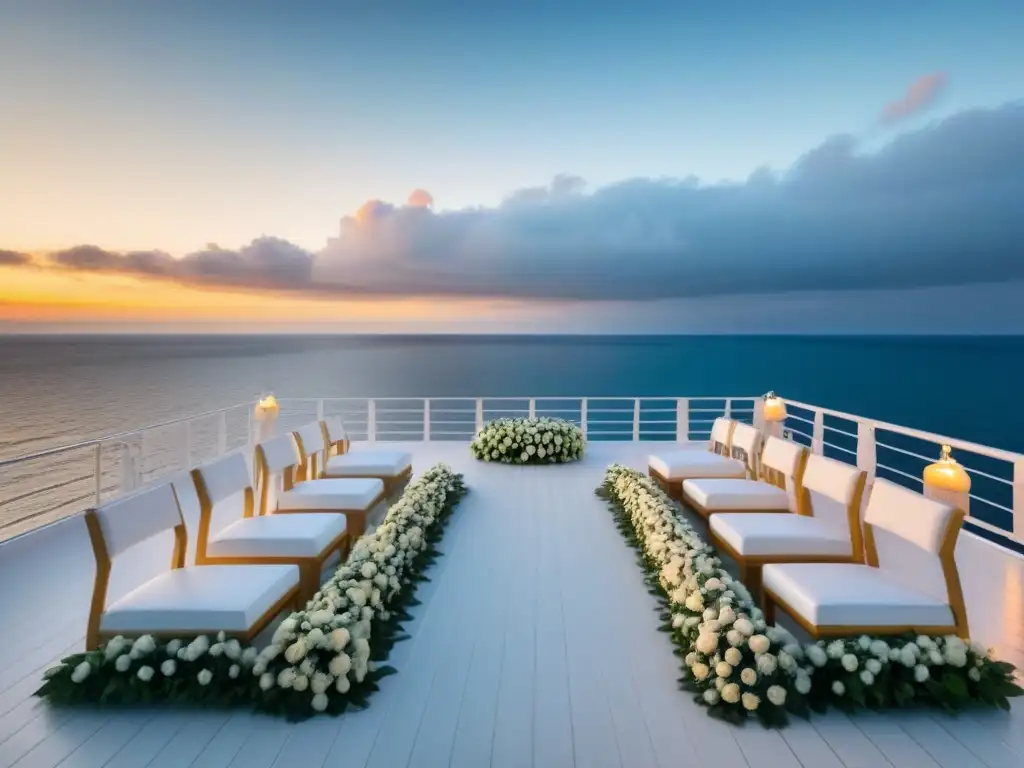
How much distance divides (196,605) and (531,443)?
5.43 metres

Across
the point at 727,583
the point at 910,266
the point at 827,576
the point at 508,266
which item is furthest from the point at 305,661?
the point at 910,266

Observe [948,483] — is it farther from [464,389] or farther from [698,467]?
[464,389]

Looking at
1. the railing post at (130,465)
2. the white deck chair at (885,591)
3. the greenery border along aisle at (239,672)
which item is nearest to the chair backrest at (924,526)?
the white deck chair at (885,591)

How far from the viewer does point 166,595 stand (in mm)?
2508

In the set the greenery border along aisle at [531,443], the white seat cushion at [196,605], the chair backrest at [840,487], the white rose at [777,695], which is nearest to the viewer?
the white rose at [777,695]

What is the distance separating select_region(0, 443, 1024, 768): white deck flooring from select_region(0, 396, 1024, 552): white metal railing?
1.51 meters

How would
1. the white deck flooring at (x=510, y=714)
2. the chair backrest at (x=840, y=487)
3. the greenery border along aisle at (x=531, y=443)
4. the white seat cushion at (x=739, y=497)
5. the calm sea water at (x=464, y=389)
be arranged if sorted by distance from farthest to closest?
the calm sea water at (x=464, y=389) < the greenery border along aisle at (x=531, y=443) < the white seat cushion at (x=739, y=497) < the chair backrest at (x=840, y=487) < the white deck flooring at (x=510, y=714)

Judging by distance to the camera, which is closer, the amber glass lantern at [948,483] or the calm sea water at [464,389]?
the amber glass lantern at [948,483]

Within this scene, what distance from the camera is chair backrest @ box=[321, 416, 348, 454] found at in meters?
5.75

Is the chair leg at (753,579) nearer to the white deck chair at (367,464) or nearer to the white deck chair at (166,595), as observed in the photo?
the white deck chair at (166,595)

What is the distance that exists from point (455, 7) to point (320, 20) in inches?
90.7

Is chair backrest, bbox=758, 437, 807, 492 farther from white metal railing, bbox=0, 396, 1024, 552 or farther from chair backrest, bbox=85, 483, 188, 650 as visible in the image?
chair backrest, bbox=85, 483, 188, 650

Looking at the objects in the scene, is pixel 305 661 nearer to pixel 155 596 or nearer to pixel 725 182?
pixel 155 596

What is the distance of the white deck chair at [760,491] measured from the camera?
404 centimetres
